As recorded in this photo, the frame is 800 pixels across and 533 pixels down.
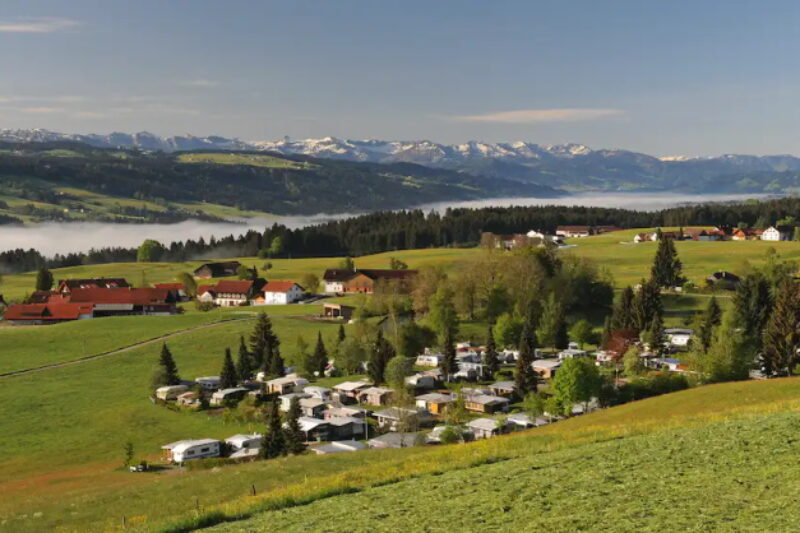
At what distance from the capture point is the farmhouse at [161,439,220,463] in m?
49.9

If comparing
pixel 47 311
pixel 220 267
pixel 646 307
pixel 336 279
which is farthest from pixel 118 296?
pixel 646 307

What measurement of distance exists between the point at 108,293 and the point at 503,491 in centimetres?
12648

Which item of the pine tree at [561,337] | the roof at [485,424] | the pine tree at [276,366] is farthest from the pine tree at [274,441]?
the pine tree at [561,337]

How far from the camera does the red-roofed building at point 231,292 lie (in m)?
139

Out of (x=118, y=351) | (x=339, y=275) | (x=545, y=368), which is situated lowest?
(x=118, y=351)

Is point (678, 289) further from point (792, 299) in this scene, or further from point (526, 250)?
point (792, 299)

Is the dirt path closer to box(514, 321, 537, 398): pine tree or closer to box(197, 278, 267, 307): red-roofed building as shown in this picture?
box(197, 278, 267, 307): red-roofed building

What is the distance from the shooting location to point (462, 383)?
73.1 meters

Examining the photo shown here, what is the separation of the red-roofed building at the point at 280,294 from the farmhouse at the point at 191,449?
8070 centimetres

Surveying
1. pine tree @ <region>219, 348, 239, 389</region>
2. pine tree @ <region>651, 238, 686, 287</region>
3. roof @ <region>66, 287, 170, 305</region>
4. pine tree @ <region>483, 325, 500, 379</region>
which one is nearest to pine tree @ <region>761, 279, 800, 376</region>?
pine tree @ <region>483, 325, 500, 379</region>

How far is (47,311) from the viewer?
119250 millimetres

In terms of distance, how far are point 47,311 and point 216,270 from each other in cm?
6277

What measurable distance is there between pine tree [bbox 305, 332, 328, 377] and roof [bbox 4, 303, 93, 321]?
65.0 meters

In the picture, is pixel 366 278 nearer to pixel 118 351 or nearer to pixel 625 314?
pixel 118 351
